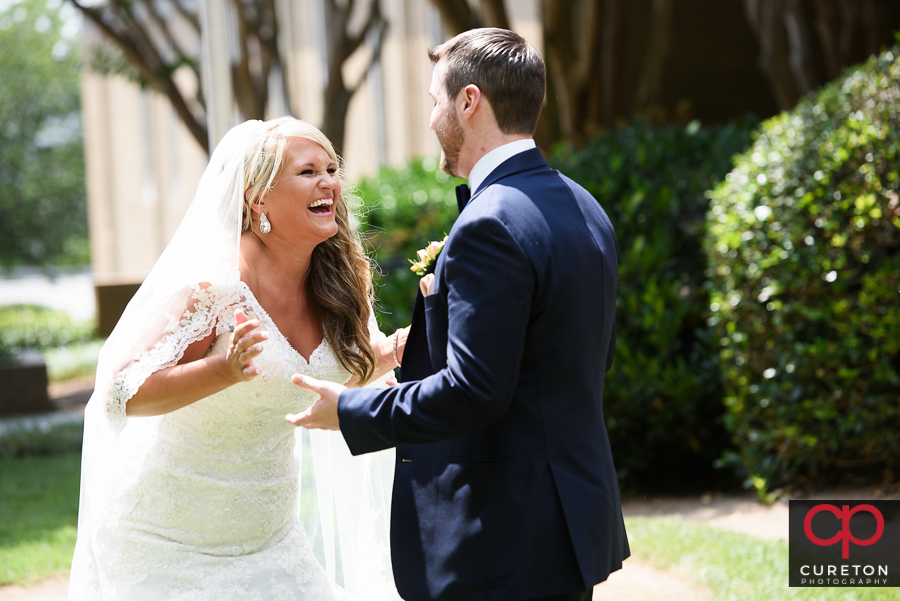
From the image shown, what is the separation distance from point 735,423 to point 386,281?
2.95 metres

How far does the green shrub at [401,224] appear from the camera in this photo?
7086 mm

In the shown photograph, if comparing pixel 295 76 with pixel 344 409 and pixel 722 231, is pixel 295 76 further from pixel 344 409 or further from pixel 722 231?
pixel 344 409

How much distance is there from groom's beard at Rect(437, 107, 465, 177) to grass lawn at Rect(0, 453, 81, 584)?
15.4ft

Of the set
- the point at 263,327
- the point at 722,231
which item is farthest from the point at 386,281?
the point at 263,327

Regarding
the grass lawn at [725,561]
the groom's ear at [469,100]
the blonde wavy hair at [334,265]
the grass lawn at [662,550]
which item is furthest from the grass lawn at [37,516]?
the groom's ear at [469,100]

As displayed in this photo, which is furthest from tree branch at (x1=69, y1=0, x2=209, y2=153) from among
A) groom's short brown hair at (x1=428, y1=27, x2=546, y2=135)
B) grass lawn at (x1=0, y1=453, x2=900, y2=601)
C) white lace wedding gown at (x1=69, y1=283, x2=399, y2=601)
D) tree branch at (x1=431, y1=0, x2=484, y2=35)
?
groom's short brown hair at (x1=428, y1=27, x2=546, y2=135)

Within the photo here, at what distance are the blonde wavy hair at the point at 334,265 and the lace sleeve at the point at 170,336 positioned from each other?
384mm

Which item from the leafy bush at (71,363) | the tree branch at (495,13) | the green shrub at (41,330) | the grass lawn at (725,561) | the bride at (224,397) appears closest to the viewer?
the bride at (224,397)

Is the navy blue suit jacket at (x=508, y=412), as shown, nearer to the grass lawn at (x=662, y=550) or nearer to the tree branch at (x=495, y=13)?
the grass lawn at (x=662, y=550)

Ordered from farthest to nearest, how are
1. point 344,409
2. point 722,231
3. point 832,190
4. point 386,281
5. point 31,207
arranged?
point 31,207, point 386,281, point 722,231, point 832,190, point 344,409

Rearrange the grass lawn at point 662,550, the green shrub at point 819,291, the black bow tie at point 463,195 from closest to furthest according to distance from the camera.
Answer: the black bow tie at point 463,195
the grass lawn at point 662,550
the green shrub at point 819,291

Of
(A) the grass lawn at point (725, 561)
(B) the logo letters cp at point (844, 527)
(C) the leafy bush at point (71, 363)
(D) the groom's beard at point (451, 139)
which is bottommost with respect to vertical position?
(C) the leafy bush at point (71, 363)

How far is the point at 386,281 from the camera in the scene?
7.33m

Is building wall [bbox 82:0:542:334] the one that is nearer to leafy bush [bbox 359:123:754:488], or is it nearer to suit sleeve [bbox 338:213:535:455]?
leafy bush [bbox 359:123:754:488]
